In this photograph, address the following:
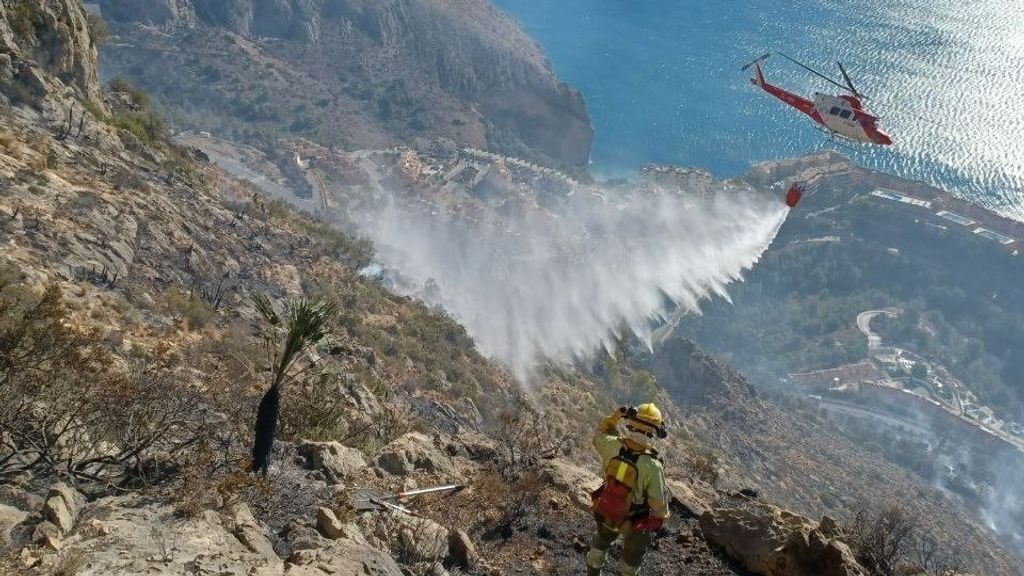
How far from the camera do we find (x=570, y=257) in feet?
344

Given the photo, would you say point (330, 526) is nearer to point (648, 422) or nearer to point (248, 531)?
point (248, 531)

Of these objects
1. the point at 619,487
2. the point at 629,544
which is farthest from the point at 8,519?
the point at 629,544

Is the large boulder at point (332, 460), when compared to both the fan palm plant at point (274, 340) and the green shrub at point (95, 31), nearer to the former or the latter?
the fan palm plant at point (274, 340)

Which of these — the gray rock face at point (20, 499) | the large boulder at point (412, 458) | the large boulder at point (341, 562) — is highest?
the large boulder at point (412, 458)

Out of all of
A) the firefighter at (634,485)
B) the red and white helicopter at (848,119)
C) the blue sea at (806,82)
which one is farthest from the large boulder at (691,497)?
the blue sea at (806,82)

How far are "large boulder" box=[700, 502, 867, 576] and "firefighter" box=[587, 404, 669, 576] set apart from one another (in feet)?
9.12

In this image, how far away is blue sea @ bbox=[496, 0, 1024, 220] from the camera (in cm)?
13662

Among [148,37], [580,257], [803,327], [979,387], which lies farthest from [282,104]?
[979,387]

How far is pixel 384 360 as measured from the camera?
1170 inches

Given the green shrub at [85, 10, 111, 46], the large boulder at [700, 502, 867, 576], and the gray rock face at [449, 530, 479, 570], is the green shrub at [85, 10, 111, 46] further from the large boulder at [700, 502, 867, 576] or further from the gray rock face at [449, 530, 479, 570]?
the large boulder at [700, 502, 867, 576]

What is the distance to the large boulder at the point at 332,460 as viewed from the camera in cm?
1097

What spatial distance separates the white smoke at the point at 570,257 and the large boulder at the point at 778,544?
49633mm

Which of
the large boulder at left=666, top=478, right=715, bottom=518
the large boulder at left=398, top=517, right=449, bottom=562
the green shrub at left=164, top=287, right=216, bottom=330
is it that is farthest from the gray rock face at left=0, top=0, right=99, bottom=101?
the large boulder at left=666, top=478, right=715, bottom=518

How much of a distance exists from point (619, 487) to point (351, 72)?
165m
